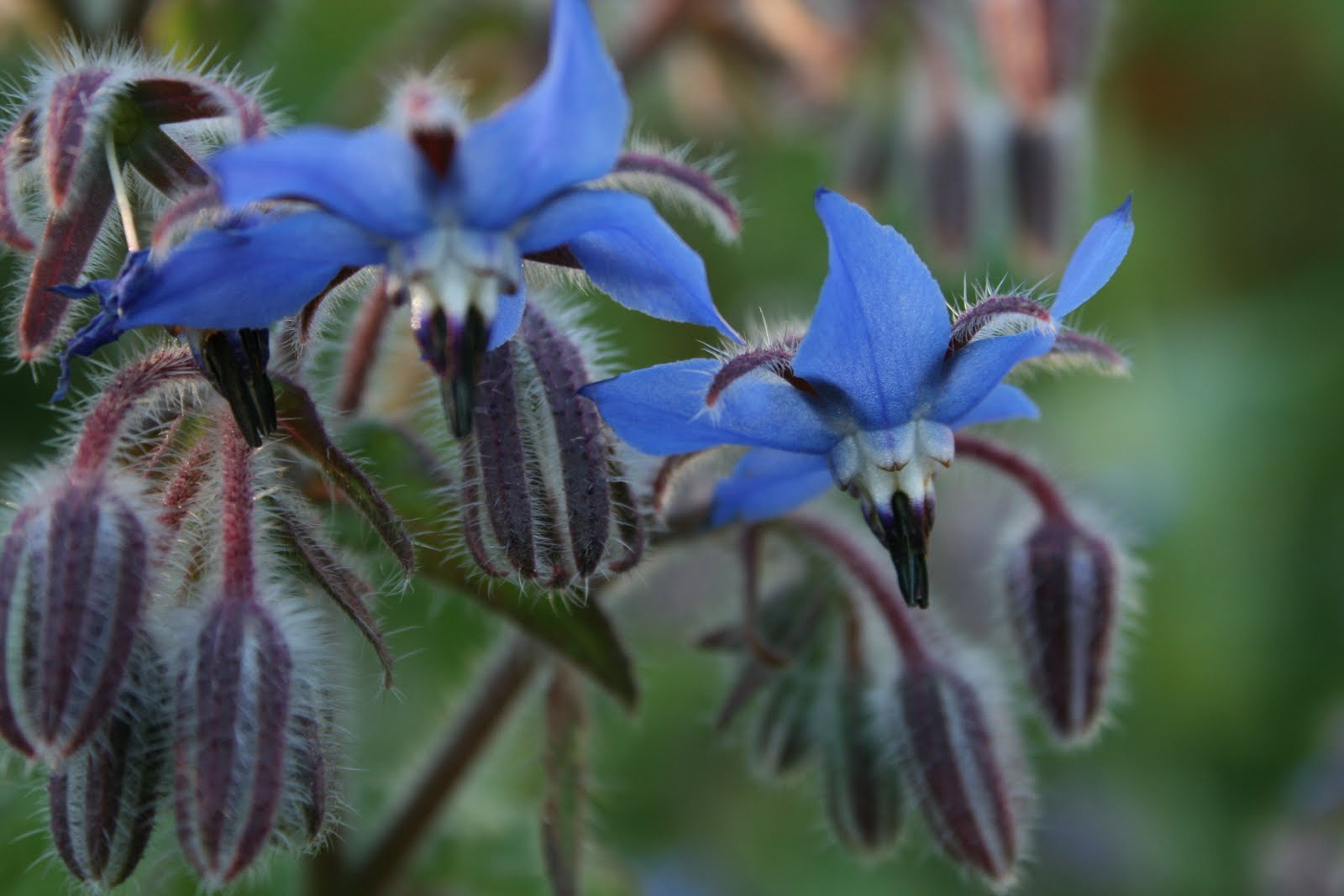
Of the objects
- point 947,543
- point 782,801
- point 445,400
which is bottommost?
point 445,400

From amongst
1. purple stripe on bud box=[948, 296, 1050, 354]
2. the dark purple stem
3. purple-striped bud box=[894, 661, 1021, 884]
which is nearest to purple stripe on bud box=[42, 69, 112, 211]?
purple stripe on bud box=[948, 296, 1050, 354]

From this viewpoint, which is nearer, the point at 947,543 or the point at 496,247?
the point at 496,247

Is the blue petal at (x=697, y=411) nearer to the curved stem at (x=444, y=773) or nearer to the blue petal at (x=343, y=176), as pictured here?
the blue petal at (x=343, y=176)

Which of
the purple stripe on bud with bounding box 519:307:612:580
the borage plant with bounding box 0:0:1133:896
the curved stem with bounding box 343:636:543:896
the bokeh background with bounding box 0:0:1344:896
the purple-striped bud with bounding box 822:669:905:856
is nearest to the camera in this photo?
the borage plant with bounding box 0:0:1133:896

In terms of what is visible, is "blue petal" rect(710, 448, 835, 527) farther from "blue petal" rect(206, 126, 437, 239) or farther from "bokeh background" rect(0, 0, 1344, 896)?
"bokeh background" rect(0, 0, 1344, 896)

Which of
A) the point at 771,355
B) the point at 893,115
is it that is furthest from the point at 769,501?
the point at 893,115

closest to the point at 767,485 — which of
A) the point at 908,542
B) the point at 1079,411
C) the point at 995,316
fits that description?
the point at 908,542

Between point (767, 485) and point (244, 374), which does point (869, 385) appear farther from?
point (244, 374)

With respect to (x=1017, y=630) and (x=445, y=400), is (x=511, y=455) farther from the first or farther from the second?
(x=1017, y=630)
